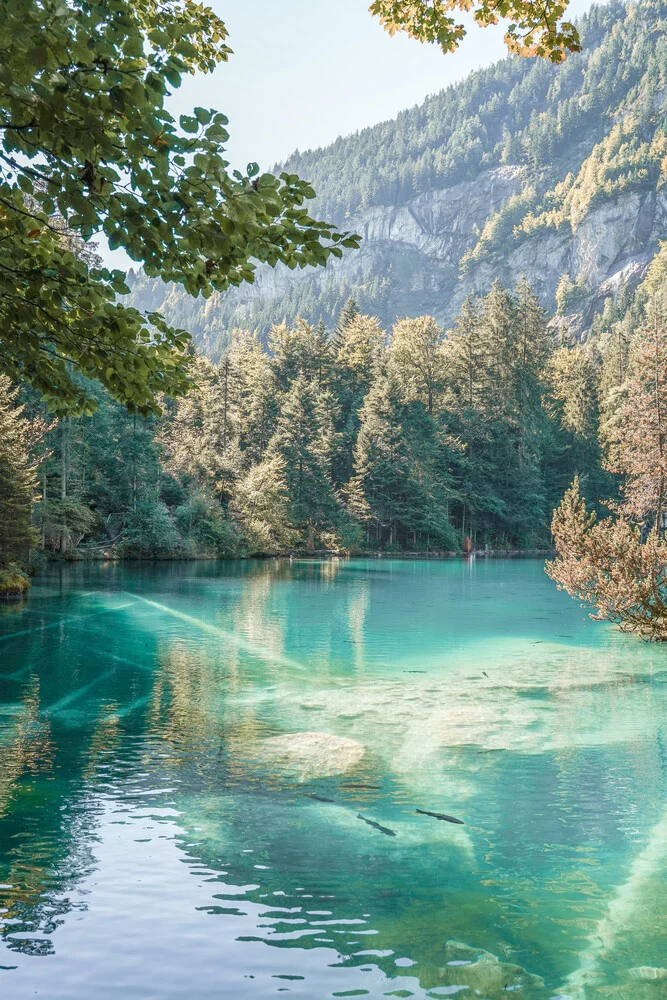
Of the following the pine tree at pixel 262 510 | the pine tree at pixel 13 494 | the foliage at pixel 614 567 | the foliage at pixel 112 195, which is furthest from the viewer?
the pine tree at pixel 262 510

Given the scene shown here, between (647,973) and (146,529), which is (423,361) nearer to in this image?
(146,529)

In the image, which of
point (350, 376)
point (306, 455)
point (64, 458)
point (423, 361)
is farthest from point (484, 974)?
point (423, 361)

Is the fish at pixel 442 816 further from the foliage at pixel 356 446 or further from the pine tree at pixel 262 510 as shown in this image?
the pine tree at pixel 262 510

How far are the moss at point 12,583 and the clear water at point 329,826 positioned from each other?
406 inches

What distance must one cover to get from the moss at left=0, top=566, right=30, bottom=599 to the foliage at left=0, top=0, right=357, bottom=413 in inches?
925

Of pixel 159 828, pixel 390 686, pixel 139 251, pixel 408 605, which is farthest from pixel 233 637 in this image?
pixel 139 251

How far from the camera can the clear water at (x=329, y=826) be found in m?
5.25

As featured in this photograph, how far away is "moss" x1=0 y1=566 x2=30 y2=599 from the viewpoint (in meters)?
26.6

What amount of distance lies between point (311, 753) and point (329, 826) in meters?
2.38

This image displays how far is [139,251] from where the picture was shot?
3869 millimetres

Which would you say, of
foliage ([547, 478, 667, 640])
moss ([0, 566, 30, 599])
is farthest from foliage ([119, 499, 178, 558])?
foliage ([547, 478, 667, 640])

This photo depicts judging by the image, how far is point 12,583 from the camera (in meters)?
27.0

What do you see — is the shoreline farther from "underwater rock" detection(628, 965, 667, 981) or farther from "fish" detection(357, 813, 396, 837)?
"underwater rock" detection(628, 965, 667, 981)

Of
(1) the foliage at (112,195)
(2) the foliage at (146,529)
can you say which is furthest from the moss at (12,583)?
(1) the foliage at (112,195)
